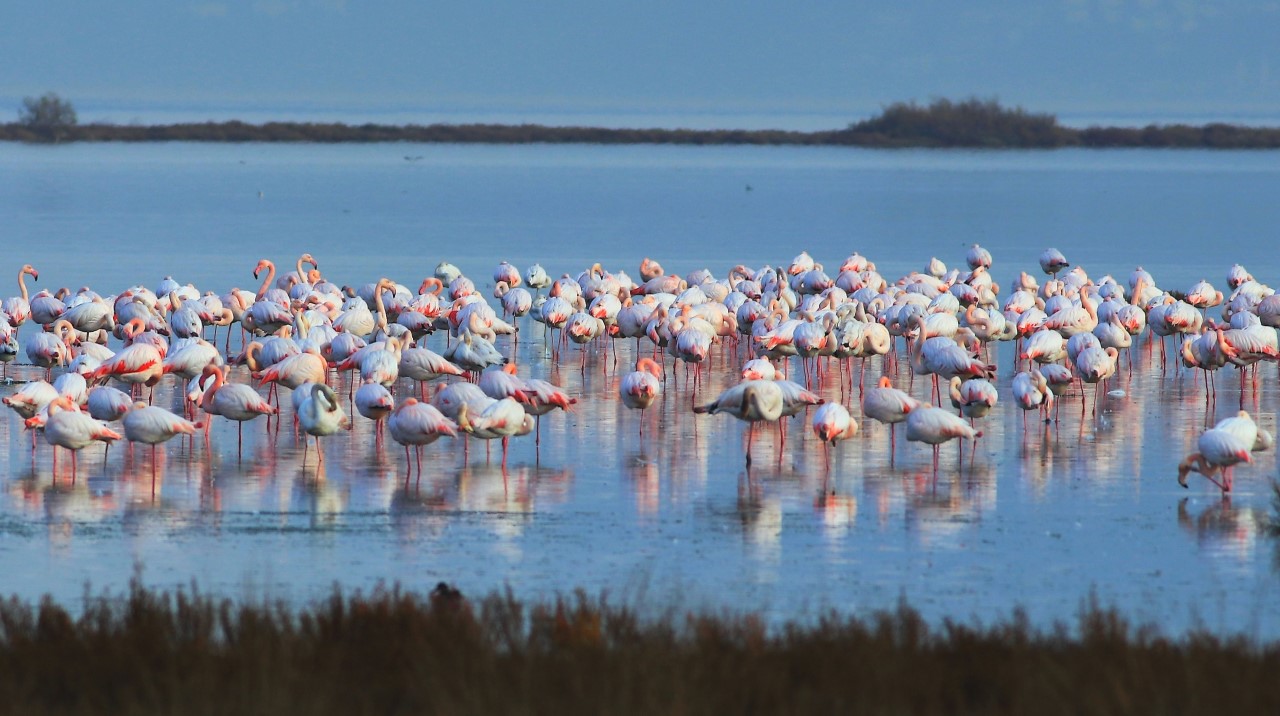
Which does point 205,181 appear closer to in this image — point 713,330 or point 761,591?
point 713,330

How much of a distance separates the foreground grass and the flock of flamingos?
3946 millimetres

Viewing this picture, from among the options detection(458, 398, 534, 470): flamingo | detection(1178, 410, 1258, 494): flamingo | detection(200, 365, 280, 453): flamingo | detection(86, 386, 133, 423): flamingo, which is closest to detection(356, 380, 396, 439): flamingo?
detection(200, 365, 280, 453): flamingo

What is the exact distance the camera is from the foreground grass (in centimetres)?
680

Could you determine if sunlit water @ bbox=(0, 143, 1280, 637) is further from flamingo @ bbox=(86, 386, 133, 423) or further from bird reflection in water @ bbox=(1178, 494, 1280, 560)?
flamingo @ bbox=(86, 386, 133, 423)

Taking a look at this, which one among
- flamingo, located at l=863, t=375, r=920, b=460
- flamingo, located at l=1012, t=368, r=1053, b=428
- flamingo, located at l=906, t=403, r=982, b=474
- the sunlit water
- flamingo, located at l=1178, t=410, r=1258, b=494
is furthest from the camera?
flamingo, located at l=1012, t=368, r=1053, b=428

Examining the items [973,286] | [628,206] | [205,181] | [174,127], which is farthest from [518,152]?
[973,286]

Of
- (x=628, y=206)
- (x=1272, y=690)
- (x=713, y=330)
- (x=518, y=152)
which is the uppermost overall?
(x=518, y=152)

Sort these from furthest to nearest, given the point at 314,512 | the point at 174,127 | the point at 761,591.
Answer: the point at 174,127, the point at 314,512, the point at 761,591

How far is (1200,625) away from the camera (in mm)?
7707

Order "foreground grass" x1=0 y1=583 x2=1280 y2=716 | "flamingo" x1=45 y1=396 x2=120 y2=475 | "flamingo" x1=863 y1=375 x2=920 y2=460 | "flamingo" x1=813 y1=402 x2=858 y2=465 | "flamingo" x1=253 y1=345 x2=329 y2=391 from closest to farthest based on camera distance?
"foreground grass" x1=0 y1=583 x2=1280 y2=716, "flamingo" x1=45 y1=396 x2=120 y2=475, "flamingo" x1=813 y1=402 x2=858 y2=465, "flamingo" x1=863 y1=375 x2=920 y2=460, "flamingo" x1=253 y1=345 x2=329 y2=391

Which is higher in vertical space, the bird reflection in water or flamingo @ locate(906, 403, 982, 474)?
flamingo @ locate(906, 403, 982, 474)

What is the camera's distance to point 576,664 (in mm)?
7168

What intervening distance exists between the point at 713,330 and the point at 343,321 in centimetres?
350

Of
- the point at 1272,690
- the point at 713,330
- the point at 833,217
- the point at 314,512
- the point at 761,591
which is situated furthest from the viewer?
the point at 833,217
